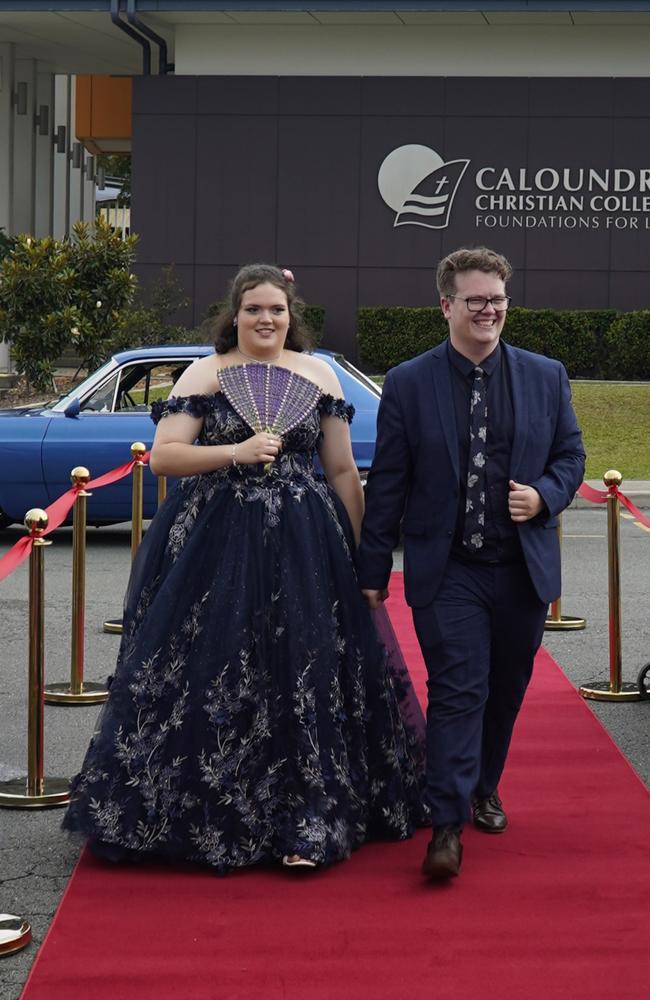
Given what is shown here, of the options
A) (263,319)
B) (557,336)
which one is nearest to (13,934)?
(263,319)

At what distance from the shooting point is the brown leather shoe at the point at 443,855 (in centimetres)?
468

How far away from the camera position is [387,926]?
14.4ft

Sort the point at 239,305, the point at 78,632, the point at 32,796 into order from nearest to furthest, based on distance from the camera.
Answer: the point at 239,305 → the point at 32,796 → the point at 78,632

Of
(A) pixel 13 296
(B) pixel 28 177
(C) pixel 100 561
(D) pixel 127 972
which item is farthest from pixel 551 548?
(B) pixel 28 177

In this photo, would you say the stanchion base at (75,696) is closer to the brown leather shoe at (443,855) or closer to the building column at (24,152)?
the brown leather shoe at (443,855)

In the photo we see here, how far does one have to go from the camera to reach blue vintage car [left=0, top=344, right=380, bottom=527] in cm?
1197

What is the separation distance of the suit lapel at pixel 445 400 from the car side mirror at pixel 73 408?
743cm

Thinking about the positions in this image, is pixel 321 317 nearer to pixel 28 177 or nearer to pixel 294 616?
pixel 28 177

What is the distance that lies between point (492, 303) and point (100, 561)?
757 cm

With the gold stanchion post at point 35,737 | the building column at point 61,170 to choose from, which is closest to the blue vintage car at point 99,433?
the gold stanchion post at point 35,737

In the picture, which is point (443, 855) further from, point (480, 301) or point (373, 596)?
point (480, 301)

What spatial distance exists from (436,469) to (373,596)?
500 mm

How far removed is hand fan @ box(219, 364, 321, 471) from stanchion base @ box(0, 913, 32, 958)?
65.0 inches
